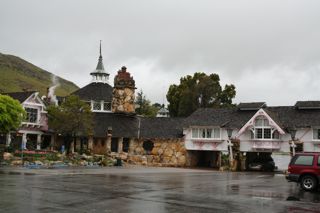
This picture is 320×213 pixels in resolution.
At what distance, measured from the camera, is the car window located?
22.4 metres

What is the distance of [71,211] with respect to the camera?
44.8 ft

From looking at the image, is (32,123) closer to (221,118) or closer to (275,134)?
(221,118)

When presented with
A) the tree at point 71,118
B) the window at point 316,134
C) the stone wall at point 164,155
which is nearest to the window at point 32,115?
the tree at point 71,118

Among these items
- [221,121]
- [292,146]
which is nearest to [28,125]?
[221,121]

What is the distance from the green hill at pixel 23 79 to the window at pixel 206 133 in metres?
75.9

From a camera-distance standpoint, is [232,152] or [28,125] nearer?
[232,152]

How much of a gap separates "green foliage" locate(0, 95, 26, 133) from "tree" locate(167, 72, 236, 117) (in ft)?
124

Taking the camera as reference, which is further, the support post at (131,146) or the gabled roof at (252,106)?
the support post at (131,146)

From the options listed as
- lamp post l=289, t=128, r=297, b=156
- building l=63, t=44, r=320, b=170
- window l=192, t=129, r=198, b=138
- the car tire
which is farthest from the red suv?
window l=192, t=129, r=198, b=138

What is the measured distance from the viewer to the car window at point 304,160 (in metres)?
22.4

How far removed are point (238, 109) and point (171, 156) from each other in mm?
9676

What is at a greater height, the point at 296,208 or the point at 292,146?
the point at 292,146

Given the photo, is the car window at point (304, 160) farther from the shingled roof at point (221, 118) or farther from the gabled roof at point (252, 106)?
the gabled roof at point (252, 106)

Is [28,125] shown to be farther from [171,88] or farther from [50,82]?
[50,82]
